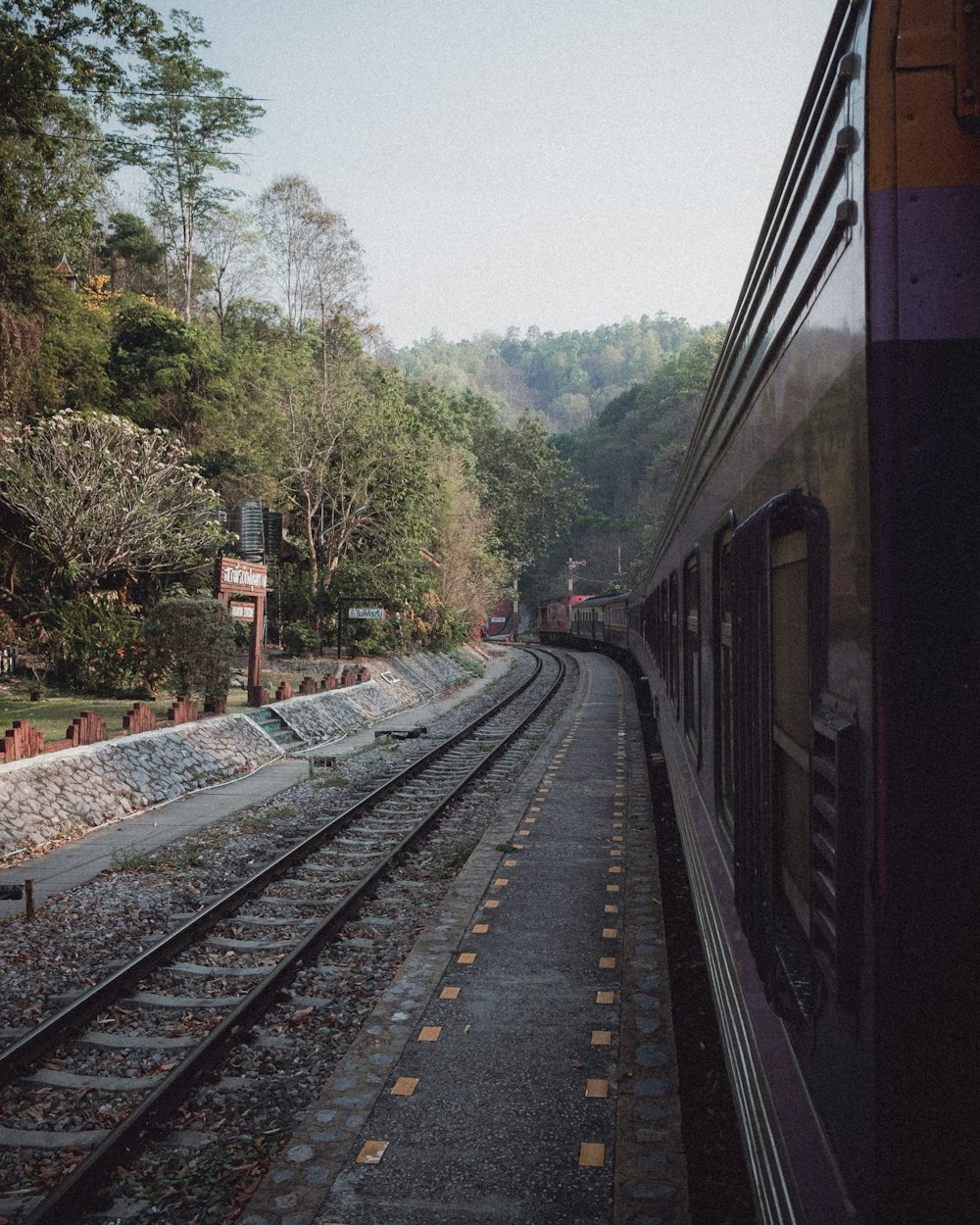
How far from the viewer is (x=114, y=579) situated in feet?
73.7

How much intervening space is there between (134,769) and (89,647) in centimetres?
732

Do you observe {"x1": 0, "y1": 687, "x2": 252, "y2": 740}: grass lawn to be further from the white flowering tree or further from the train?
the train

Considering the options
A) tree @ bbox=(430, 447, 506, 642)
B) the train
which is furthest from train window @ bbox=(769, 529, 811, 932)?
tree @ bbox=(430, 447, 506, 642)

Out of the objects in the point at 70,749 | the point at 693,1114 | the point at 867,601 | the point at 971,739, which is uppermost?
the point at 867,601

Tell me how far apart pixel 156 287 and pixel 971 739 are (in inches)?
2029

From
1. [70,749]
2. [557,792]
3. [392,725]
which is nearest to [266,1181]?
[557,792]

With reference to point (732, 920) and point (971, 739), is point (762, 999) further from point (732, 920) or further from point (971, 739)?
point (971, 739)

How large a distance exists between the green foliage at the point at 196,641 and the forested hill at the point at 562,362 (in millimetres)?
112172

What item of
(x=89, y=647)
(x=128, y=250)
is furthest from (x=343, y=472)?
(x=128, y=250)

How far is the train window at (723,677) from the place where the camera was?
144 inches

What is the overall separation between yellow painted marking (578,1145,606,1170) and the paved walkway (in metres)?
5.16

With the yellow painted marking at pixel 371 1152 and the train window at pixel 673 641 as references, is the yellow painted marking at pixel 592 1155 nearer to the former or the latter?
the yellow painted marking at pixel 371 1152

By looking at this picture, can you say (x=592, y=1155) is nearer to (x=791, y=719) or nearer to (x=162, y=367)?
(x=791, y=719)

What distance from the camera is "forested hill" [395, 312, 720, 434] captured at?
5433 inches
